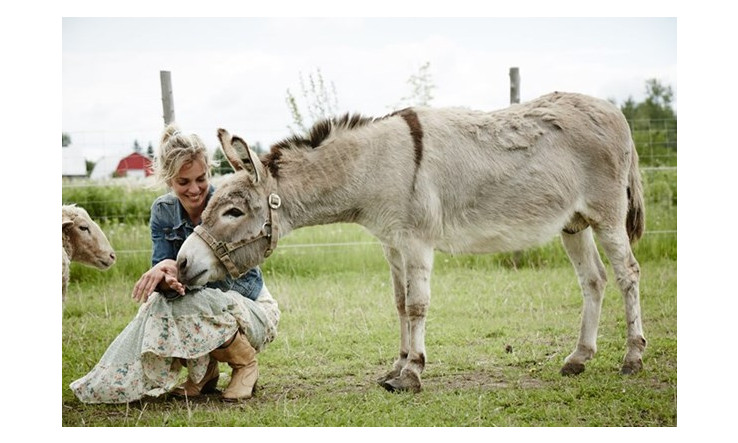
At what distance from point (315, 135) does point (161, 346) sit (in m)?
1.71

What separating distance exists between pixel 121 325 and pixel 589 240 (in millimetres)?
4388

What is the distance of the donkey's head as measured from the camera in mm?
4301

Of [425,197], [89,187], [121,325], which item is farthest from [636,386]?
[89,187]

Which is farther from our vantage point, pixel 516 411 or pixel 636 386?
pixel 636 386

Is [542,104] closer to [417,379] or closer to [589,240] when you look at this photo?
[589,240]

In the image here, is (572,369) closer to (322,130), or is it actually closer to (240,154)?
(322,130)

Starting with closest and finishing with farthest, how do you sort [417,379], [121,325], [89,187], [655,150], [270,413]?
[270,413] → [417,379] → [121,325] → [89,187] → [655,150]

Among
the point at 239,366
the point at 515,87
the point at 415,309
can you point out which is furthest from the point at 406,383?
the point at 515,87

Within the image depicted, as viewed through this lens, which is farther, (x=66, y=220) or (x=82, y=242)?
(x=82, y=242)

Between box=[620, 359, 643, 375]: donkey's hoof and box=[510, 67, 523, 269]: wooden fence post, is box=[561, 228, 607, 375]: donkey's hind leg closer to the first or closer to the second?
box=[620, 359, 643, 375]: donkey's hoof

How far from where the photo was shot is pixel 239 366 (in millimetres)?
4672

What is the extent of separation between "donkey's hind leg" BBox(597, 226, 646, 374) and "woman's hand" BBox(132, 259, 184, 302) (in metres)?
3.06

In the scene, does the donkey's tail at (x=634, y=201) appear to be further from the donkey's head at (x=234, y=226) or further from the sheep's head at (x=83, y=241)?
the sheep's head at (x=83, y=241)

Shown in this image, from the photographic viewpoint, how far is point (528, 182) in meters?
4.98
